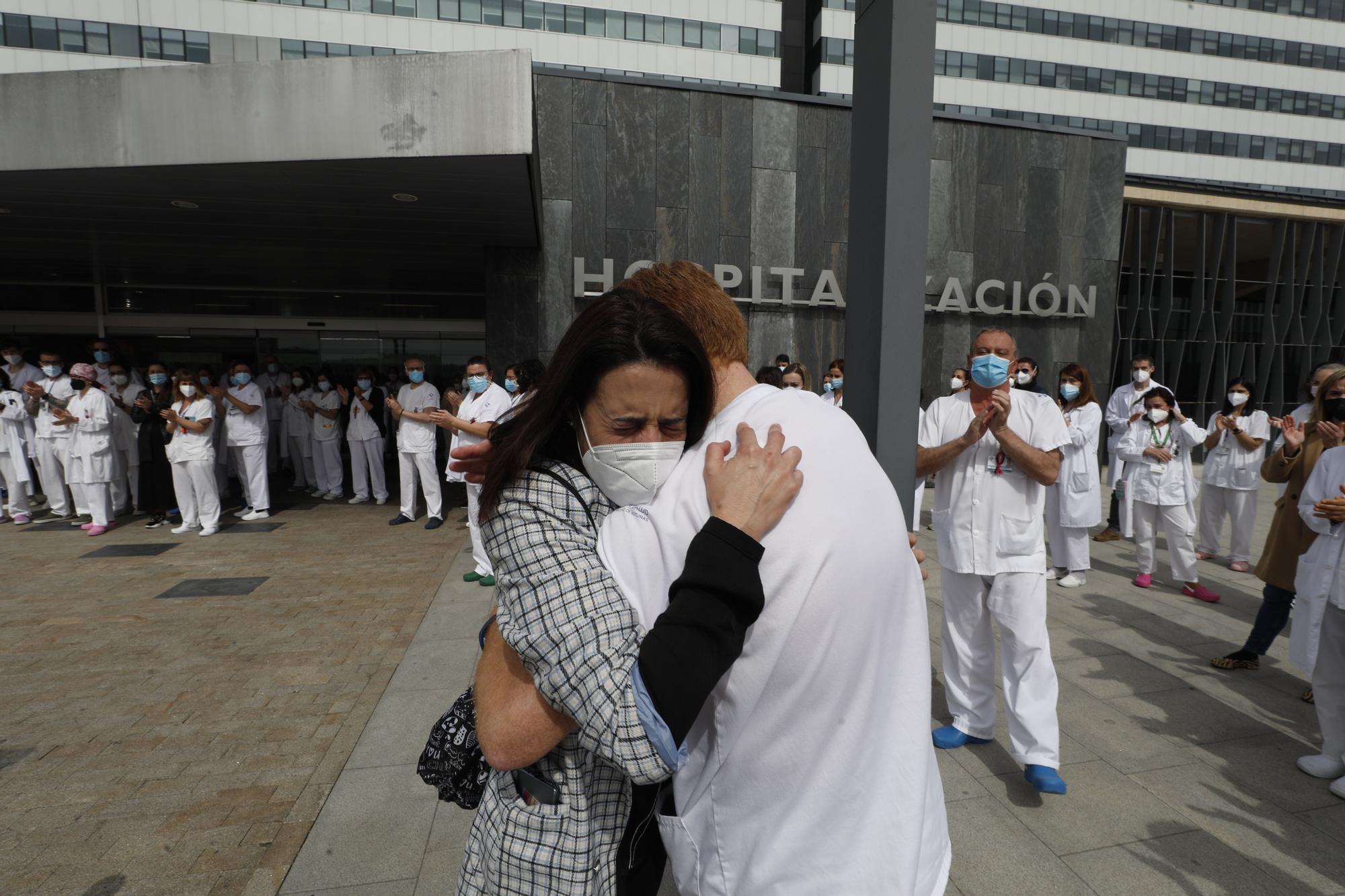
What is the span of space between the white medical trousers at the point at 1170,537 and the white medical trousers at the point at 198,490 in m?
10.6

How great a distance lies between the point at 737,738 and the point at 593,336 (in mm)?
711

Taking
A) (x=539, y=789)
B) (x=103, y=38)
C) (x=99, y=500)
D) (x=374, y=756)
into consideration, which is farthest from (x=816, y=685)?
(x=103, y=38)

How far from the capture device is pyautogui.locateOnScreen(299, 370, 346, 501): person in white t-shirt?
11.4 meters

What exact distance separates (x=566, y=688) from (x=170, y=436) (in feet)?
36.3

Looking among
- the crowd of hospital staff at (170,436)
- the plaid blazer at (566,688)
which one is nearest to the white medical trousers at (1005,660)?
the plaid blazer at (566,688)

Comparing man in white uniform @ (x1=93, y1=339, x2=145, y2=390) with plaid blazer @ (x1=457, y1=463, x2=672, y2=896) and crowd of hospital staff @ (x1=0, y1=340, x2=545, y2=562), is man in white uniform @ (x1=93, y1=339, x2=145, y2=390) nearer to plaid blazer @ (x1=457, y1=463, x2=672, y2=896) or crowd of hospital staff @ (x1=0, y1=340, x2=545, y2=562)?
crowd of hospital staff @ (x1=0, y1=340, x2=545, y2=562)

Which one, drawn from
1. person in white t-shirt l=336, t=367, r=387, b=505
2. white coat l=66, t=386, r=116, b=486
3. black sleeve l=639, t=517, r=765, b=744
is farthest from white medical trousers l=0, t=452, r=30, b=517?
black sleeve l=639, t=517, r=765, b=744

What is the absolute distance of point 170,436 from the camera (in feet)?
32.2

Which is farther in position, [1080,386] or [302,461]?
[302,461]

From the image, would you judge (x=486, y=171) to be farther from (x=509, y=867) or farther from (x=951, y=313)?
(x=951, y=313)

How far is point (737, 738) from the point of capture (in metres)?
1.16

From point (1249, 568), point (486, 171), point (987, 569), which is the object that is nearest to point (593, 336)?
point (987, 569)

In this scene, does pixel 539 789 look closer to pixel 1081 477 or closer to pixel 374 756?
pixel 374 756

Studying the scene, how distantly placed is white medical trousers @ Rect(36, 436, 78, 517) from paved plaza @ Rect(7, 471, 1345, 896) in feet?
13.7
